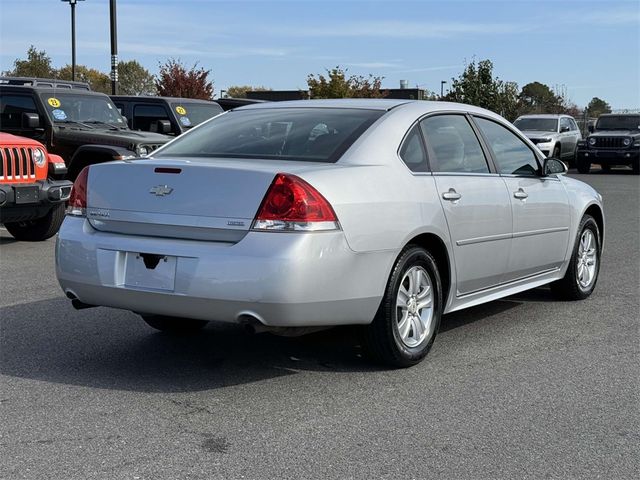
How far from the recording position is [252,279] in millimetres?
4543

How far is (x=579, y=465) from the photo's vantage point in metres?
3.81

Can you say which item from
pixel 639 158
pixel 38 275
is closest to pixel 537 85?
pixel 639 158

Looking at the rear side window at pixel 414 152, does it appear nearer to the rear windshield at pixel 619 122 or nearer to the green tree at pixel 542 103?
the rear windshield at pixel 619 122

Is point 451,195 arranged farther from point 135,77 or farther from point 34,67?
point 135,77

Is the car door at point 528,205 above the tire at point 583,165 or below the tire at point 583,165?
above

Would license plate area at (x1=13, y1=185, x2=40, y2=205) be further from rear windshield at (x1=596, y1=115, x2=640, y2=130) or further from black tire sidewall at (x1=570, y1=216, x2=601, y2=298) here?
rear windshield at (x1=596, y1=115, x2=640, y2=130)

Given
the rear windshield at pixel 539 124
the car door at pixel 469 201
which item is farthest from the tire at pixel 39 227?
the rear windshield at pixel 539 124

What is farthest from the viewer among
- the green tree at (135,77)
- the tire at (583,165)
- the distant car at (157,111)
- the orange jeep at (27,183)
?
the green tree at (135,77)

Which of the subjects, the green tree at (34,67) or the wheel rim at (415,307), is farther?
the green tree at (34,67)

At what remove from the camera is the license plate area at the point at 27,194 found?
977cm

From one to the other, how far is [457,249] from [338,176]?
1.15 metres

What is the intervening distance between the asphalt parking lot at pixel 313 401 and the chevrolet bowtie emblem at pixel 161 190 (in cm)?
103

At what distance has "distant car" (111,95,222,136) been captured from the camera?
1646 centimetres

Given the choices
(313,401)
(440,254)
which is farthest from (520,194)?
(313,401)
